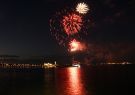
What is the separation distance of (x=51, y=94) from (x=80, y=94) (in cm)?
804

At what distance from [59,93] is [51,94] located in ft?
10.4

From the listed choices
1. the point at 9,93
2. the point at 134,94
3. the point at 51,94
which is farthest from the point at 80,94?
the point at 9,93

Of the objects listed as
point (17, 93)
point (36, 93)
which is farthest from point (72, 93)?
point (17, 93)

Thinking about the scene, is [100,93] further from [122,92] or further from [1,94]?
[1,94]

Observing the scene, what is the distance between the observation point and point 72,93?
268 feet

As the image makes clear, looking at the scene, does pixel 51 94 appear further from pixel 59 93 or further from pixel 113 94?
pixel 113 94

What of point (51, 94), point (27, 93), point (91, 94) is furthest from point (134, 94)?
point (27, 93)

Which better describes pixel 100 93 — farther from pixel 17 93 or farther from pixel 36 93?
pixel 17 93

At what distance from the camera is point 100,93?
79625 mm

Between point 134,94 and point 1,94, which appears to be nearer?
point 134,94

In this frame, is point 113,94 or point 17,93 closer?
point 113,94

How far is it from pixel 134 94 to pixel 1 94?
121 ft

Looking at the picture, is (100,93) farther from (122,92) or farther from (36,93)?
(36,93)

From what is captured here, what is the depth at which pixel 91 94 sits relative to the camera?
79000mm
